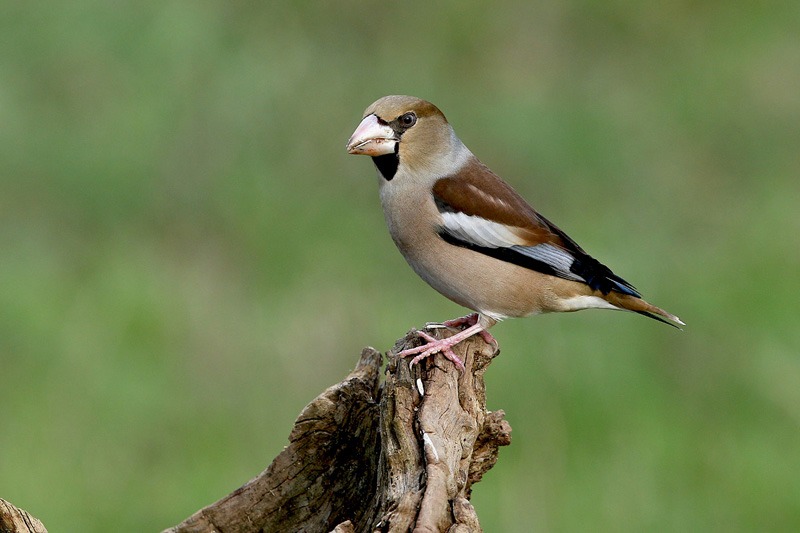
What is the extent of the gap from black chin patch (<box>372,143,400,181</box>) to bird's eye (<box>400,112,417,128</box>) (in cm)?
10

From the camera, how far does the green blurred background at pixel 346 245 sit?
6320 mm

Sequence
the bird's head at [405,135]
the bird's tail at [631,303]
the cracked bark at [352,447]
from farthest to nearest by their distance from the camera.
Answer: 1. the bird's tail at [631,303]
2. the bird's head at [405,135]
3. the cracked bark at [352,447]

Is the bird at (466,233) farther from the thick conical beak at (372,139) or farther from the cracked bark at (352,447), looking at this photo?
the cracked bark at (352,447)

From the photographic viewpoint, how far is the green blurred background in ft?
20.7

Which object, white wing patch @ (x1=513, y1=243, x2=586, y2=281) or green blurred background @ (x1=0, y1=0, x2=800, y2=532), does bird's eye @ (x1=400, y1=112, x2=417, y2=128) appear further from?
green blurred background @ (x1=0, y1=0, x2=800, y2=532)

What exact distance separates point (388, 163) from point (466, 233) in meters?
0.48

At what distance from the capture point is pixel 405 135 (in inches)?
191

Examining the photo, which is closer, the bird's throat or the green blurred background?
the bird's throat

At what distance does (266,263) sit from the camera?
25.1 ft

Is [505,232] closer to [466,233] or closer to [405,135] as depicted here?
[466,233]

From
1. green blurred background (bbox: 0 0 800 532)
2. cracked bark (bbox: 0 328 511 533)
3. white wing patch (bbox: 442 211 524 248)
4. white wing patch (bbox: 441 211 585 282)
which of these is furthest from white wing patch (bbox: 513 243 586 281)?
green blurred background (bbox: 0 0 800 532)

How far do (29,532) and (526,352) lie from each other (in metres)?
3.97

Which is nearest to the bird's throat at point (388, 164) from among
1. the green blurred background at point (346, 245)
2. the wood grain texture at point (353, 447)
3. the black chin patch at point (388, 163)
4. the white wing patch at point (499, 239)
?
the black chin patch at point (388, 163)

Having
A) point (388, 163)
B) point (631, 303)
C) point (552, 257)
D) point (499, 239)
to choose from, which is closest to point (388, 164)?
point (388, 163)
